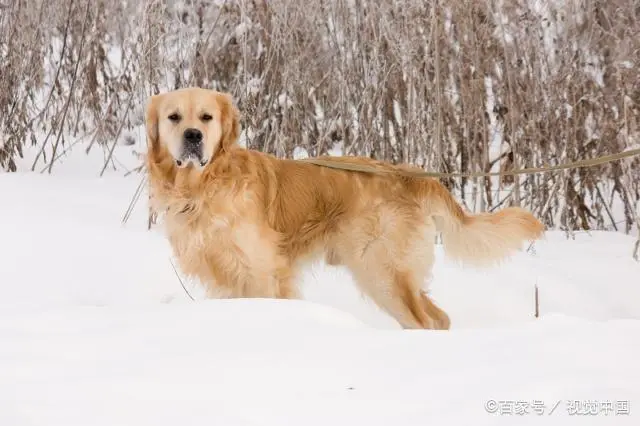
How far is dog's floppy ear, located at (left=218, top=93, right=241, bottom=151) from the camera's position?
11.3ft

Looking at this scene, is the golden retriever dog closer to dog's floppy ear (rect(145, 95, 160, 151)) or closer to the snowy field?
dog's floppy ear (rect(145, 95, 160, 151))

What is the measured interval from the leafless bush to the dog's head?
163 centimetres

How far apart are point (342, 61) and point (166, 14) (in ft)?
4.63

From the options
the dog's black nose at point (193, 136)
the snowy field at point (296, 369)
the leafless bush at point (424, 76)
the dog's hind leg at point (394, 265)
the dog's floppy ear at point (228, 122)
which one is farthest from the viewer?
the leafless bush at point (424, 76)

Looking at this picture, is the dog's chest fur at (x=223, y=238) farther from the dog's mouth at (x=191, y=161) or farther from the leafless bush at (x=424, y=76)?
the leafless bush at (x=424, y=76)

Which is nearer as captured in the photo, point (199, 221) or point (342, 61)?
point (199, 221)

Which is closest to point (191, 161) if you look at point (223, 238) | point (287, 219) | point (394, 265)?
point (223, 238)

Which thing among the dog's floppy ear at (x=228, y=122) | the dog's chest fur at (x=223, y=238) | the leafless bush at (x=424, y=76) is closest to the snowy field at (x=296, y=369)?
the dog's chest fur at (x=223, y=238)

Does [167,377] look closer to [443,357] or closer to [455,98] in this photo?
[443,357]

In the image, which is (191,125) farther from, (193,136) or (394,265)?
(394,265)

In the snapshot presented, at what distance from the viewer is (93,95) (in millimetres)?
6219

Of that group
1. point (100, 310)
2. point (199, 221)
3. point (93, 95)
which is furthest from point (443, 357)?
point (93, 95)

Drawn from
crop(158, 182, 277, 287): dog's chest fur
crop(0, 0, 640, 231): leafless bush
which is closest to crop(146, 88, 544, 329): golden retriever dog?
crop(158, 182, 277, 287): dog's chest fur

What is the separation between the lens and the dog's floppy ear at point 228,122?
11.3ft
